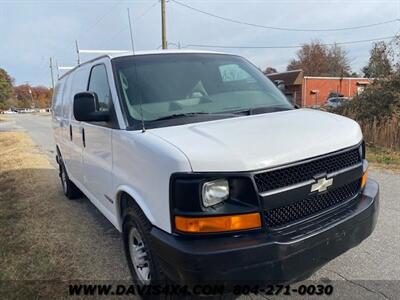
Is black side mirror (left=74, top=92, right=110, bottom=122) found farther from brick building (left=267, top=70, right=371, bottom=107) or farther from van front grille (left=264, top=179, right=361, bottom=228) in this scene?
brick building (left=267, top=70, right=371, bottom=107)

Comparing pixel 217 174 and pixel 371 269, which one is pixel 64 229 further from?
pixel 371 269

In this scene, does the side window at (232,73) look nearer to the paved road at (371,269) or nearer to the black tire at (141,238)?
the black tire at (141,238)

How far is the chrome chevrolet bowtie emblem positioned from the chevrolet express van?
0.04ft

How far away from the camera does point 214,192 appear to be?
2268mm

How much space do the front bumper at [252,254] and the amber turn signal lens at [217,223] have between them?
6 centimetres

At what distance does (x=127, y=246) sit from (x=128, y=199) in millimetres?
455

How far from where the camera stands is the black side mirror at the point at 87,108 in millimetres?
3207

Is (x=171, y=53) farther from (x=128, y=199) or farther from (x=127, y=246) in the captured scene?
(x=127, y=246)

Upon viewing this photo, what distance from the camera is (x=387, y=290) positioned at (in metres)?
2.99

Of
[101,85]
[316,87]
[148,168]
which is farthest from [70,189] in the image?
[316,87]

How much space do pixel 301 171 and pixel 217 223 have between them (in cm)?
68

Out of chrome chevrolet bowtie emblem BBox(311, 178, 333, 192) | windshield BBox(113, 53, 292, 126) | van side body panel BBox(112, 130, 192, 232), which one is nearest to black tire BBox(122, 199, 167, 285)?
van side body panel BBox(112, 130, 192, 232)

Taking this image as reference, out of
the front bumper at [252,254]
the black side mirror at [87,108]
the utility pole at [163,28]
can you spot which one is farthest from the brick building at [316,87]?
the front bumper at [252,254]

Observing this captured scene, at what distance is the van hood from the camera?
88.0 inches
